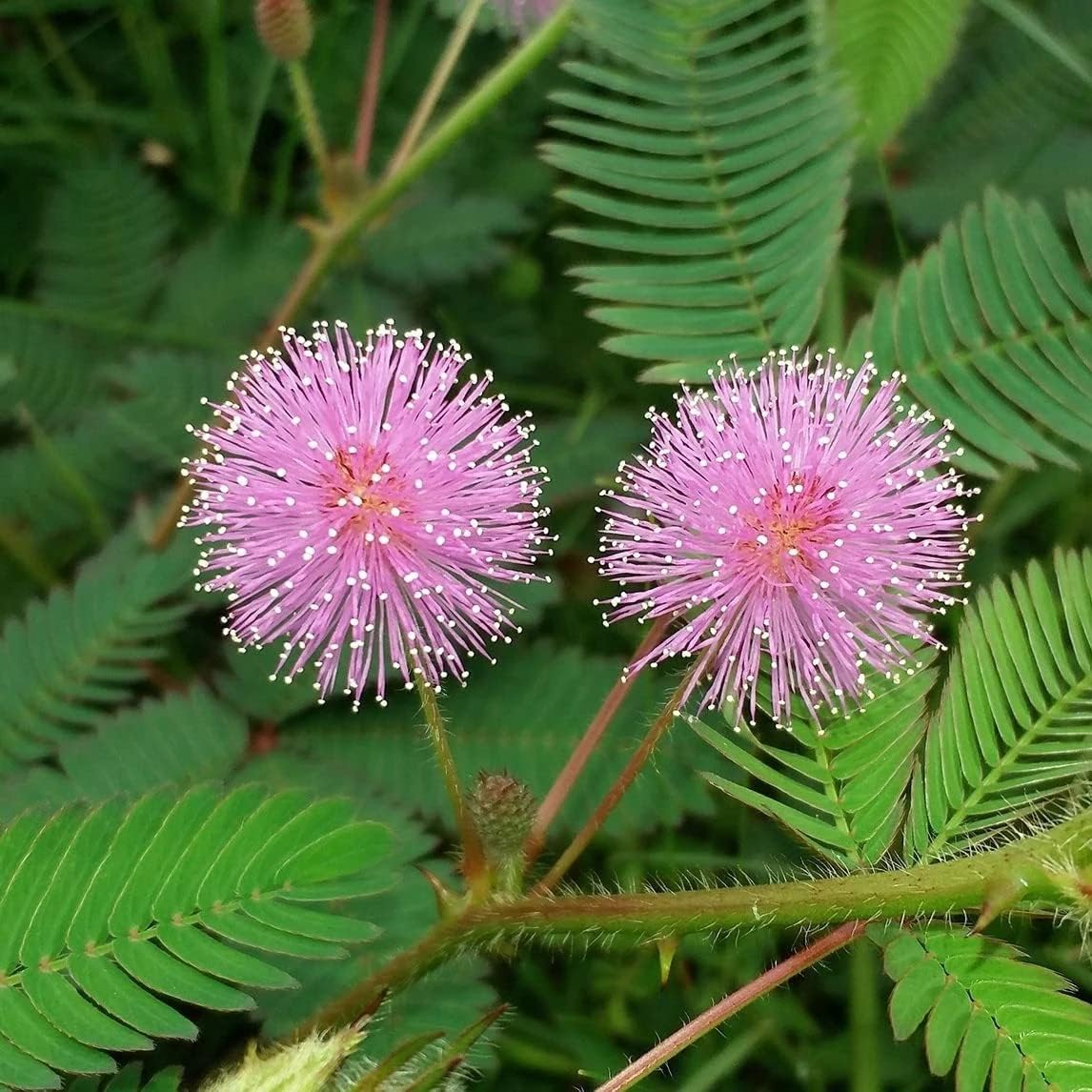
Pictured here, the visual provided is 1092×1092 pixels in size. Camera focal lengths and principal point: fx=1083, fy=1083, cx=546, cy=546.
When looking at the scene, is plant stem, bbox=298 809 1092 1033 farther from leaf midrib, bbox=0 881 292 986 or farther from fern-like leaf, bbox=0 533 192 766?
fern-like leaf, bbox=0 533 192 766

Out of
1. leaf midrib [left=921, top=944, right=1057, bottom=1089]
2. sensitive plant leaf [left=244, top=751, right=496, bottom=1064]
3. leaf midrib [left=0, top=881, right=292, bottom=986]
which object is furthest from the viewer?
sensitive plant leaf [left=244, top=751, right=496, bottom=1064]

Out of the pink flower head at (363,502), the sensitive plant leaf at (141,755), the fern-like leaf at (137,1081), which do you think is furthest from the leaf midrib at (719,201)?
the fern-like leaf at (137,1081)

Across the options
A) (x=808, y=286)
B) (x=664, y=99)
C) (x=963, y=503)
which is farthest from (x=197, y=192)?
(x=963, y=503)

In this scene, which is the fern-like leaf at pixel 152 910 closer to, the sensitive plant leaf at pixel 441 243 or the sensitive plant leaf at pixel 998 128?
the sensitive plant leaf at pixel 441 243

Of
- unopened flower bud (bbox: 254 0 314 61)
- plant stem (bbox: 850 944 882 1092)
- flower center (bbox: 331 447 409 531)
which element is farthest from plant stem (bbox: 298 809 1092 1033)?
unopened flower bud (bbox: 254 0 314 61)

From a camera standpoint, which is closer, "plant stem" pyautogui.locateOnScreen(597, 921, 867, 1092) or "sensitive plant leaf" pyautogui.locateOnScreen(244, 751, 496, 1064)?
"plant stem" pyautogui.locateOnScreen(597, 921, 867, 1092)

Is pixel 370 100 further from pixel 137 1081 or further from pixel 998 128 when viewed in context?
pixel 137 1081
